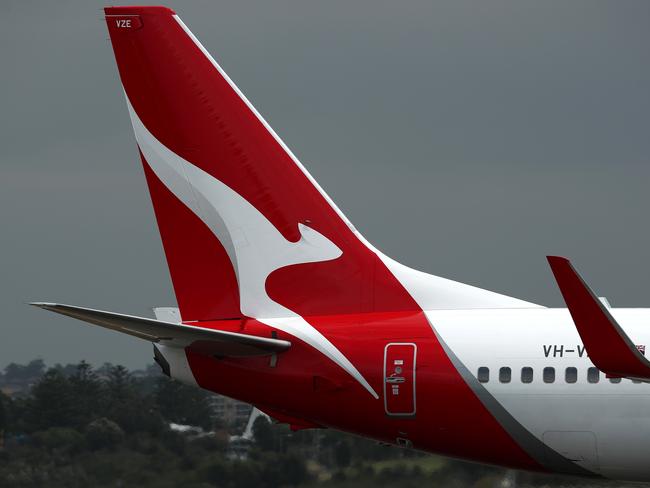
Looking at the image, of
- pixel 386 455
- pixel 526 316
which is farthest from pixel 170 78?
pixel 386 455

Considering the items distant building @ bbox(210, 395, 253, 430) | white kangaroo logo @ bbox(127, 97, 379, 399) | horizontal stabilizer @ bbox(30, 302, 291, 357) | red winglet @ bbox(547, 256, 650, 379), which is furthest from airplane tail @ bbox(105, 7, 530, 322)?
distant building @ bbox(210, 395, 253, 430)

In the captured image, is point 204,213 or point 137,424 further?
point 137,424

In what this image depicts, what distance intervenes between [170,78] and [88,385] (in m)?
12.9

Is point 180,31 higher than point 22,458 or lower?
higher

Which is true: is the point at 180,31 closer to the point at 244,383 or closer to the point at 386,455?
the point at 244,383

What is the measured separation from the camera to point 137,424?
32.0 metres

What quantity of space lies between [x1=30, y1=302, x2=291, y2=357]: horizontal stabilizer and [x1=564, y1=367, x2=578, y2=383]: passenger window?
406cm

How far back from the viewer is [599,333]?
69.5 ft

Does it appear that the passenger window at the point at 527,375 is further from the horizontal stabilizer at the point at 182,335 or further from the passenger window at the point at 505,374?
the horizontal stabilizer at the point at 182,335

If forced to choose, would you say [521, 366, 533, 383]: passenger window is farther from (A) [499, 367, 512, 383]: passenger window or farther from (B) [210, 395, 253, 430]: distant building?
(B) [210, 395, 253, 430]: distant building

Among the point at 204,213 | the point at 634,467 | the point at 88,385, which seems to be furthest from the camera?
the point at 88,385

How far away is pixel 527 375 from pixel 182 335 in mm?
4848

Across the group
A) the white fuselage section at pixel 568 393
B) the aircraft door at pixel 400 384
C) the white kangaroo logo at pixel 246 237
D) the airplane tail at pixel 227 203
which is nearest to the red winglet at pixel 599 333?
the white fuselage section at pixel 568 393

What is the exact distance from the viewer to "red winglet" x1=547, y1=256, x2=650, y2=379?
2084cm
